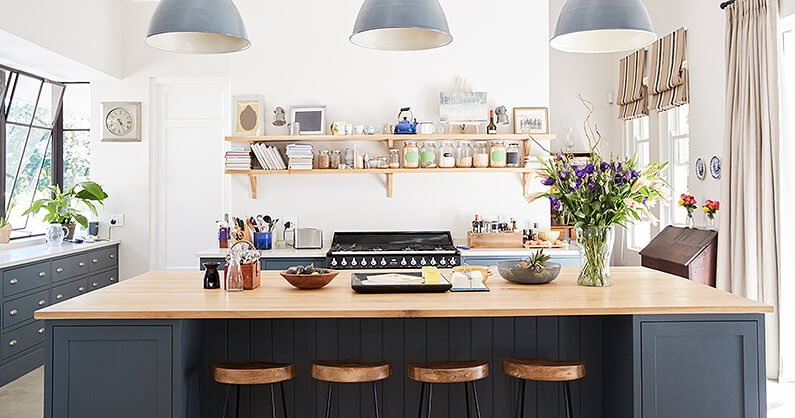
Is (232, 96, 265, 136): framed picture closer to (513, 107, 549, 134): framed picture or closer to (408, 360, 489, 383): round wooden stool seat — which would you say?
(513, 107, 549, 134): framed picture

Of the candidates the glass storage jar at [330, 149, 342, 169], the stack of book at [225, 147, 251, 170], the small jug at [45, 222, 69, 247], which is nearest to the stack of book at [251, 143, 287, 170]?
the stack of book at [225, 147, 251, 170]

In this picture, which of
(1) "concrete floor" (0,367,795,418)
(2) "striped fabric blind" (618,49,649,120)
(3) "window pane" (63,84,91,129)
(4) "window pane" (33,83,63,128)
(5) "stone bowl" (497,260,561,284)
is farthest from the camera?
(2) "striped fabric blind" (618,49,649,120)

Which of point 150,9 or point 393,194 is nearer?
point 393,194

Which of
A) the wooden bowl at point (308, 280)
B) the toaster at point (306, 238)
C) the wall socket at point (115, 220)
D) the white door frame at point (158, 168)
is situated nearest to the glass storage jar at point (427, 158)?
the toaster at point (306, 238)

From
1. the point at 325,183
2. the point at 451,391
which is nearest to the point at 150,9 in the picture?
the point at 325,183

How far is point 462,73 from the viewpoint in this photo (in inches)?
210

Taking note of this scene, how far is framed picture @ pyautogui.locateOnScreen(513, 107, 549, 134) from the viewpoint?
5.27 metres

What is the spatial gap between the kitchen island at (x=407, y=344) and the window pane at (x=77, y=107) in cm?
416

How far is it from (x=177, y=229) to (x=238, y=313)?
169 inches

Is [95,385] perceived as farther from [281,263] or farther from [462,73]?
[462,73]

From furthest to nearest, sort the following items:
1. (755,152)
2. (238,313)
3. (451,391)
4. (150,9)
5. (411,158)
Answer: (150,9)
(411,158)
(755,152)
(451,391)
(238,313)

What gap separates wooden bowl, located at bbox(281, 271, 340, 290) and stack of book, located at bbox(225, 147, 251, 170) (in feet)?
8.35

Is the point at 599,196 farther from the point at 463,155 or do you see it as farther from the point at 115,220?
the point at 115,220

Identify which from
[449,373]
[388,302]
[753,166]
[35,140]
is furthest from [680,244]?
[35,140]
